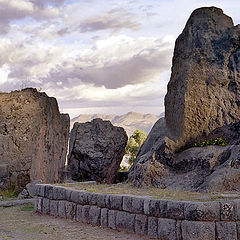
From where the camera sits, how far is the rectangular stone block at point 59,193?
10124 millimetres

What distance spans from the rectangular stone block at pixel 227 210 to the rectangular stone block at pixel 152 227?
1336 mm

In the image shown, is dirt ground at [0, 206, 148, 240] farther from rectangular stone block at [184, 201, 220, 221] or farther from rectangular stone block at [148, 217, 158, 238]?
rectangular stone block at [184, 201, 220, 221]

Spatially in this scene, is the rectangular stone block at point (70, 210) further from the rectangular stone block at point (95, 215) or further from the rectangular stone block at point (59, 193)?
the rectangular stone block at point (95, 215)

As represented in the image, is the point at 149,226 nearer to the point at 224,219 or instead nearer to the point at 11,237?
the point at 224,219

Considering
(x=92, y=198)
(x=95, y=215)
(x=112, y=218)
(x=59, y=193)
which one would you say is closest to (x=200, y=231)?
(x=112, y=218)

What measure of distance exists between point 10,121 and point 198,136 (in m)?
7.29

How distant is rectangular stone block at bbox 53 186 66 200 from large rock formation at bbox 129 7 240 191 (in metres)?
3.71

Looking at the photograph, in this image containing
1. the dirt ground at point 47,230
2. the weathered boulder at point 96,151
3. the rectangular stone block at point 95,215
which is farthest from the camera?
the weathered boulder at point 96,151

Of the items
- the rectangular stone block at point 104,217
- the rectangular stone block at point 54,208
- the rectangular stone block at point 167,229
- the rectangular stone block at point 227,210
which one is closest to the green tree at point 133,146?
the rectangular stone block at point 54,208

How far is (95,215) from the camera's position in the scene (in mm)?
8875

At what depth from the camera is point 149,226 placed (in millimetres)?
7551

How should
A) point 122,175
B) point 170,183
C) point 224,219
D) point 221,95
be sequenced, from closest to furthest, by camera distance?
point 224,219, point 170,183, point 221,95, point 122,175

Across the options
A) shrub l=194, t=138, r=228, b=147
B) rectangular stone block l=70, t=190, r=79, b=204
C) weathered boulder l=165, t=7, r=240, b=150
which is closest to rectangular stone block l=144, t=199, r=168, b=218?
rectangular stone block l=70, t=190, r=79, b=204

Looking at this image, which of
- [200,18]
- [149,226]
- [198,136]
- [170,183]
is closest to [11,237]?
[149,226]
